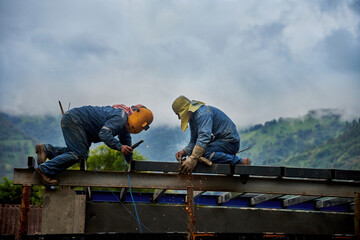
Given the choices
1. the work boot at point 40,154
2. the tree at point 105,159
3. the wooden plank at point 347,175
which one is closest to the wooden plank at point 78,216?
the work boot at point 40,154

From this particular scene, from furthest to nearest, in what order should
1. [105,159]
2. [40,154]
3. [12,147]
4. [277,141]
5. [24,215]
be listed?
[277,141], [12,147], [105,159], [40,154], [24,215]

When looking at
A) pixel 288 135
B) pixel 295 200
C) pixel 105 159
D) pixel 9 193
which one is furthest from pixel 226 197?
pixel 288 135

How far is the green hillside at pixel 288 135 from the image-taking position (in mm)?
151500

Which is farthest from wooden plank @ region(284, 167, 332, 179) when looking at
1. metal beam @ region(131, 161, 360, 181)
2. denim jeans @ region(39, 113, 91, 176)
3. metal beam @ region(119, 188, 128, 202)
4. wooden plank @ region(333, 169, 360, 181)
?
denim jeans @ region(39, 113, 91, 176)

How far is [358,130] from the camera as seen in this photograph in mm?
136875

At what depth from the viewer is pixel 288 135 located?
165m

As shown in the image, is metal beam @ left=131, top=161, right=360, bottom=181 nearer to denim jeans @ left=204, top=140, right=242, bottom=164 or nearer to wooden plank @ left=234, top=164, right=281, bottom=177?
wooden plank @ left=234, top=164, right=281, bottom=177

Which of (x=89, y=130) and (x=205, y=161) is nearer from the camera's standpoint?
(x=205, y=161)

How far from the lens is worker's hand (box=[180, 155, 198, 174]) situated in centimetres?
644

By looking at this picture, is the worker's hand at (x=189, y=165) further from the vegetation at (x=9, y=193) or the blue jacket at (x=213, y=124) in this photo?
the vegetation at (x=9, y=193)

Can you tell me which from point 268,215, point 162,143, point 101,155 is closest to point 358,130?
point 162,143

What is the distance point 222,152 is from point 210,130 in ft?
1.71

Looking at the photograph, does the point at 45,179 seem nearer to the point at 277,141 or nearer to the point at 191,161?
the point at 191,161

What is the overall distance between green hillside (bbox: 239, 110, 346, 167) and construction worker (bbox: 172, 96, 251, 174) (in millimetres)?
138035
